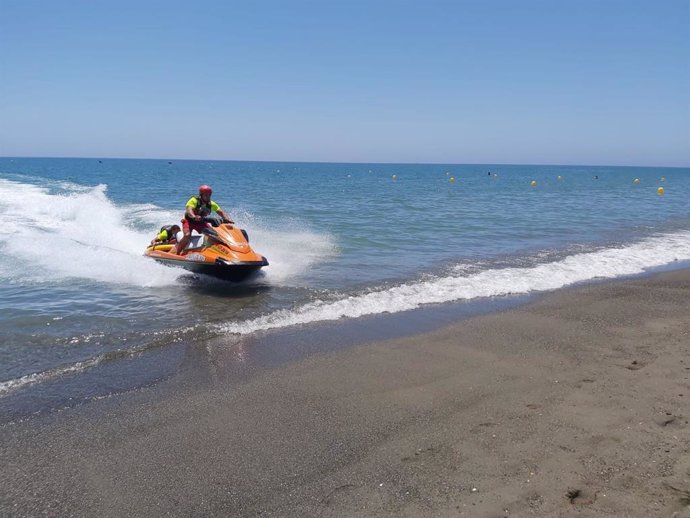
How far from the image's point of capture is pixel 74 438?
14.2ft

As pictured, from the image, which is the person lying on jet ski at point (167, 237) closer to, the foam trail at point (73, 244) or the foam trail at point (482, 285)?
the foam trail at point (73, 244)

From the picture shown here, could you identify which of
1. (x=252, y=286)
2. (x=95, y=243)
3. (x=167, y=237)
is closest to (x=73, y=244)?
(x=95, y=243)

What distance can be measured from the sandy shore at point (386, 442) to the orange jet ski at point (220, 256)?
13.2 ft

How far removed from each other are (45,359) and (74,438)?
222 centimetres

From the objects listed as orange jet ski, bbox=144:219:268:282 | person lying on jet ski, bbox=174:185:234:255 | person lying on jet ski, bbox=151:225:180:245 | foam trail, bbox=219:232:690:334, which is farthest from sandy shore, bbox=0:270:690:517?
person lying on jet ski, bbox=151:225:180:245

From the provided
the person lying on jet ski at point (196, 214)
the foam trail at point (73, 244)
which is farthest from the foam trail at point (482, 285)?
the foam trail at point (73, 244)

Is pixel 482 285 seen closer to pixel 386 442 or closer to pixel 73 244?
pixel 386 442

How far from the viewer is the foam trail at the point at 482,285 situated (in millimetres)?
7921

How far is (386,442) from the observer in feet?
13.8

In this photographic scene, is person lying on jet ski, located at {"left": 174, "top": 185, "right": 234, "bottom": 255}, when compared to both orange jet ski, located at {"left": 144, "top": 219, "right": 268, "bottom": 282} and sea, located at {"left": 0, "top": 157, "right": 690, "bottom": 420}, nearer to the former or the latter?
orange jet ski, located at {"left": 144, "top": 219, "right": 268, "bottom": 282}

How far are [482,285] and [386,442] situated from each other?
20.2 feet

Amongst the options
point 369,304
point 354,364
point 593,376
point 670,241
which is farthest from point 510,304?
point 670,241

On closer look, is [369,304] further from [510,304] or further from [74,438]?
[74,438]

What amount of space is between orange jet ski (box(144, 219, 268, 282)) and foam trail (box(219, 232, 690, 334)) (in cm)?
184
